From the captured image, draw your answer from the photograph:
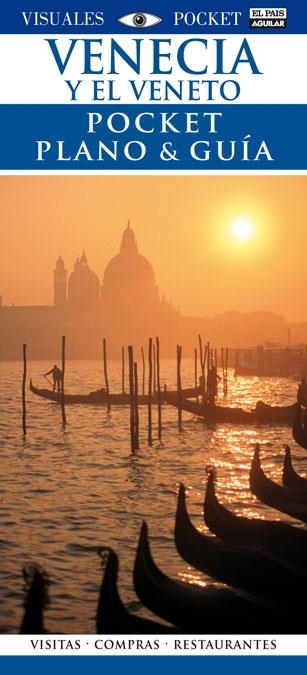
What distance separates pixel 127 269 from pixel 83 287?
7391 millimetres

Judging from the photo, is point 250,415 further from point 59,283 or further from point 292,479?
point 59,283

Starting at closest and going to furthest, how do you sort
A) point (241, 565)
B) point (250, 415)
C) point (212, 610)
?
point (212, 610) < point (241, 565) < point (250, 415)

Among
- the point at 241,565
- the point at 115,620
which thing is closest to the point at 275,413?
the point at 241,565

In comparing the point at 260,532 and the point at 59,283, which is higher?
the point at 59,283

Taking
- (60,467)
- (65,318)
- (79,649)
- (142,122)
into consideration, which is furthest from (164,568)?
(65,318)

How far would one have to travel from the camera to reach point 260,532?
286 inches

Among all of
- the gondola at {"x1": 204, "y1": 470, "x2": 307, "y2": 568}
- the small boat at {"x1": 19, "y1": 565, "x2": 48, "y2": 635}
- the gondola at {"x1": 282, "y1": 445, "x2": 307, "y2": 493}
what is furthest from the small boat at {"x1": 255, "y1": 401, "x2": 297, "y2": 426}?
the small boat at {"x1": 19, "y1": 565, "x2": 48, "y2": 635}

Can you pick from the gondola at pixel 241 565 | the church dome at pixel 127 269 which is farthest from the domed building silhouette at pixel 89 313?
the gondola at pixel 241 565

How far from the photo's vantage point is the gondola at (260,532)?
6723mm

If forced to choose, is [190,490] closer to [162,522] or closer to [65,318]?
[162,522]

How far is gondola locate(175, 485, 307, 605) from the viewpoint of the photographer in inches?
243
